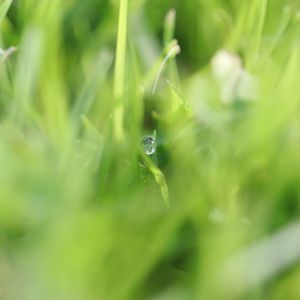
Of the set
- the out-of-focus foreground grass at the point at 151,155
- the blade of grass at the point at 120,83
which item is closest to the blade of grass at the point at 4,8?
the out-of-focus foreground grass at the point at 151,155

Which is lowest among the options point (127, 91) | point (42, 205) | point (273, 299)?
point (273, 299)

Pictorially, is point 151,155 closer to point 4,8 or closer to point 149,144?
point 149,144

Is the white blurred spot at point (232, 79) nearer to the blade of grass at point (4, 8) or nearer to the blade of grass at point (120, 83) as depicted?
the blade of grass at point (120, 83)

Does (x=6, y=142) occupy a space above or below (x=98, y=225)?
above

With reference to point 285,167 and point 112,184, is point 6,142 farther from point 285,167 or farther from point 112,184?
point 285,167

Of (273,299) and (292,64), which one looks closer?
(273,299)

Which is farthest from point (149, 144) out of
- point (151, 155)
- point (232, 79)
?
point (232, 79)

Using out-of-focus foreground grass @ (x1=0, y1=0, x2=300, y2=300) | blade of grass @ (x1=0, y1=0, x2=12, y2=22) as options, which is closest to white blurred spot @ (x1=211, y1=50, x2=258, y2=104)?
out-of-focus foreground grass @ (x1=0, y1=0, x2=300, y2=300)

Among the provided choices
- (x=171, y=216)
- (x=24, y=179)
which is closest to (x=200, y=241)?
(x=171, y=216)
